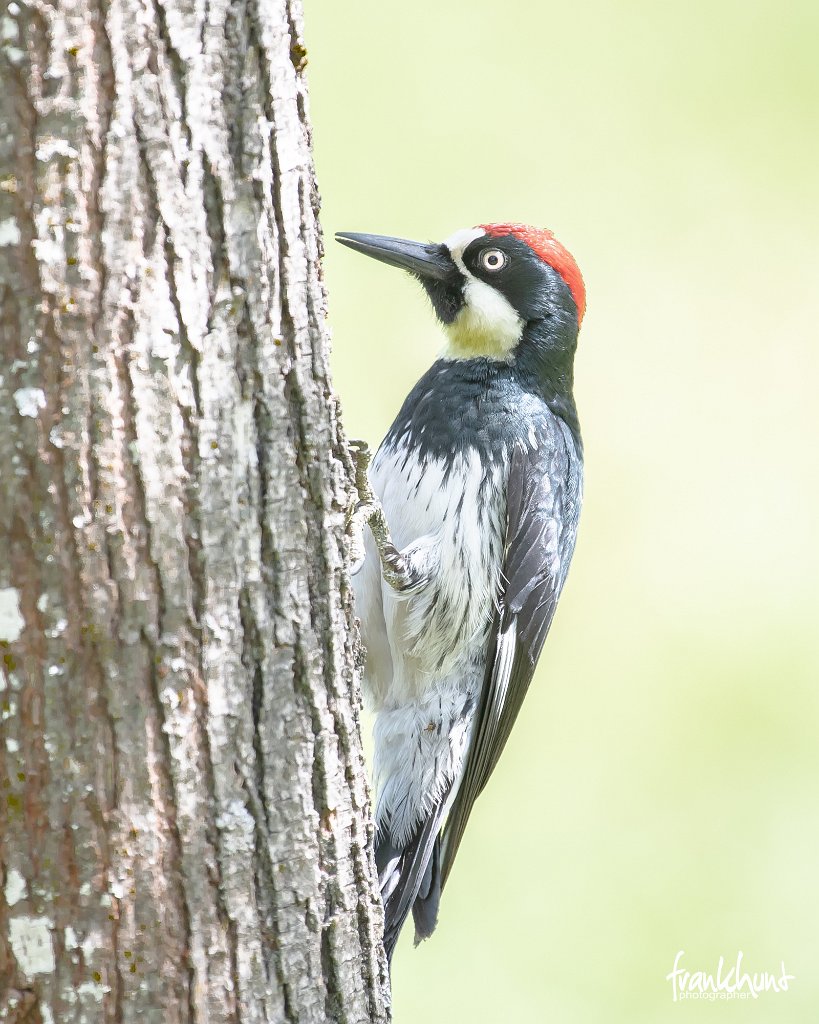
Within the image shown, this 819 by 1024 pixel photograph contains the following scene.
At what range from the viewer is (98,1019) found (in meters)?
1.66

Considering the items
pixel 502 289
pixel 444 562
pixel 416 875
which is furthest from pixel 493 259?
pixel 416 875

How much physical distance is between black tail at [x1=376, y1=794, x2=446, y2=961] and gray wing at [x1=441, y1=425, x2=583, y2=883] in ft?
0.15

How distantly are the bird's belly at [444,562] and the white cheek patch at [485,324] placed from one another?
418 mm

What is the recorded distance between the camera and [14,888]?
1.63m

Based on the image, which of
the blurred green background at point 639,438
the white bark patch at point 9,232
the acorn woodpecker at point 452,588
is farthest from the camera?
the blurred green background at point 639,438

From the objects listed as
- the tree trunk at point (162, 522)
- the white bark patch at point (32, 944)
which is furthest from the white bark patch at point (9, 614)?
the white bark patch at point (32, 944)

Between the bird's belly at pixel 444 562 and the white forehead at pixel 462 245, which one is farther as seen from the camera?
the white forehead at pixel 462 245

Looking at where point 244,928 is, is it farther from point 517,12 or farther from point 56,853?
point 517,12

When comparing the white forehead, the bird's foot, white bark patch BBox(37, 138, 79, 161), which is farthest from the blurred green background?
white bark patch BBox(37, 138, 79, 161)

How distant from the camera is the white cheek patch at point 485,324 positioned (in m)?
3.53

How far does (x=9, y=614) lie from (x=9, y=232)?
51 centimetres

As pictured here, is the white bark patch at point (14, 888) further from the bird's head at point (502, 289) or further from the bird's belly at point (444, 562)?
the bird's head at point (502, 289)

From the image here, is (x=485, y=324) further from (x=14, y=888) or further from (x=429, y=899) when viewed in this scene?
(x=14, y=888)

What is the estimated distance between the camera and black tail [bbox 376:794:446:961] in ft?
9.97
